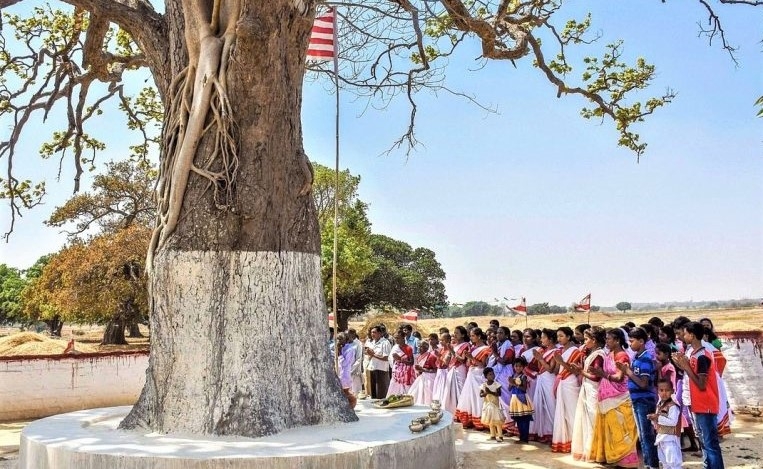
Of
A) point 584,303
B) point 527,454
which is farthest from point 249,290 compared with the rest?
point 584,303

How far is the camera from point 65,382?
14555mm

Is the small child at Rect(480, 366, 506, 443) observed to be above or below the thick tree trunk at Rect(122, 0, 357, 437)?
below

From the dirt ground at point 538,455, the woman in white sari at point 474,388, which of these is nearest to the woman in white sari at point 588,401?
the dirt ground at point 538,455

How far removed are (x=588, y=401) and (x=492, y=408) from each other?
6.66ft

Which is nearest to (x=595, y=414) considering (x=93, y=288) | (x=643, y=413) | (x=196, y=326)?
(x=643, y=413)

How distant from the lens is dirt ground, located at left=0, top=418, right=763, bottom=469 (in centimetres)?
871

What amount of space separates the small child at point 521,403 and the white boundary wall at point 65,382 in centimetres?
908

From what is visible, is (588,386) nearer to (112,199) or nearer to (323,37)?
(323,37)

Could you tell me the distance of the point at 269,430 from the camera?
629 centimetres

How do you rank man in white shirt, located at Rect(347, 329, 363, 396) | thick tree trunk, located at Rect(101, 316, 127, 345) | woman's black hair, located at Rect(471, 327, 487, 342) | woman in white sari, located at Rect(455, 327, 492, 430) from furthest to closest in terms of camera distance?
thick tree trunk, located at Rect(101, 316, 127, 345), man in white shirt, located at Rect(347, 329, 363, 396), woman's black hair, located at Rect(471, 327, 487, 342), woman in white sari, located at Rect(455, 327, 492, 430)

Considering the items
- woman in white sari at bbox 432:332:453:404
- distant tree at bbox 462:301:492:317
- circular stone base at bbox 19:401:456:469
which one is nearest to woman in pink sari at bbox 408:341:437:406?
woman in white sari at bbox 432:332:453:404

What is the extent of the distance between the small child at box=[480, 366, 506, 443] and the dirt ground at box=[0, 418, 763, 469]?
20 centimetres

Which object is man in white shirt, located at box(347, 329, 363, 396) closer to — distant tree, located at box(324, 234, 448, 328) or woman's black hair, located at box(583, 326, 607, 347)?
woman's black hair, located at box(583, 326, 607, 347)

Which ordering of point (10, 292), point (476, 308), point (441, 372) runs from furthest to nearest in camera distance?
point (476, 308) < point (10, 292) < point (441, 372)
